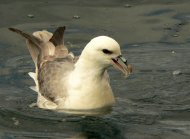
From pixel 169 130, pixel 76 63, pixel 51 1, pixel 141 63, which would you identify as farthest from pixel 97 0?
pixel 169 130

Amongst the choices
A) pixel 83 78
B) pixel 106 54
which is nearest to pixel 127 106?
pixel 83 78

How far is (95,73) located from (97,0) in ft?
12.7

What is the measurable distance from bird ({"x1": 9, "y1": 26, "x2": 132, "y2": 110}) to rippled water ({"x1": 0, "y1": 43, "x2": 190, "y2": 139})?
0.42 ft

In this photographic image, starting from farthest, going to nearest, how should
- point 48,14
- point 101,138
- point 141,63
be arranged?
point 48,14
point 141,63
point 101,138

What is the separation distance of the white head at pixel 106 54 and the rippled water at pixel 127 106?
542 millimetres

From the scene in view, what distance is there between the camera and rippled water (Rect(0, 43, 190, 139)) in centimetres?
721

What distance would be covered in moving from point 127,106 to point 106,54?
28.7 inches

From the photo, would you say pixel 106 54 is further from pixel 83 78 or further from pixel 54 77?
pixel 54 77

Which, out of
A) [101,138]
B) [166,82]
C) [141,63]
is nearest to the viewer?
[101,138]

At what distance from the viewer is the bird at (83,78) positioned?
7359 millimetres

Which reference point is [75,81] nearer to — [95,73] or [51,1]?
[95,73]

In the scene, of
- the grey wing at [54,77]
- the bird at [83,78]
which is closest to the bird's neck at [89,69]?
the bird at [83,78]

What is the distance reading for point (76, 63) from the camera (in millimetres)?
7766

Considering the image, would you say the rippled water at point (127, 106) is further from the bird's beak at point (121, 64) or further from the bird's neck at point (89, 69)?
the bird's beak at point (121, 64)
